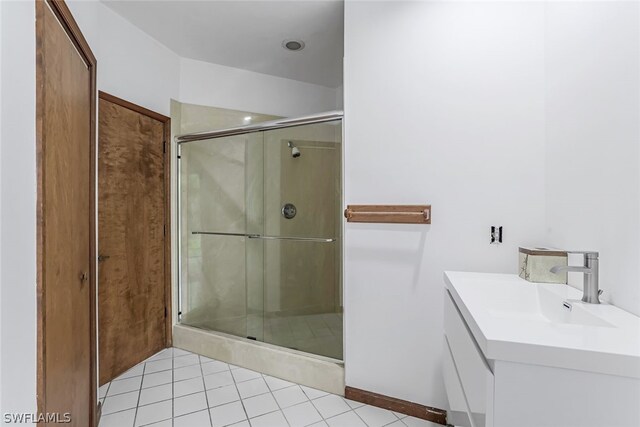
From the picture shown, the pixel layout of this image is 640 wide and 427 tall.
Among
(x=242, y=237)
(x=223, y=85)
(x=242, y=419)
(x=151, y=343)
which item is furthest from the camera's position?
(x=223, y=85)

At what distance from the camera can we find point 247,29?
2.27m

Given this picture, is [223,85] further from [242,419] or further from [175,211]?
[242,419]

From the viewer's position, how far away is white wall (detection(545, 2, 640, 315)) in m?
0.94

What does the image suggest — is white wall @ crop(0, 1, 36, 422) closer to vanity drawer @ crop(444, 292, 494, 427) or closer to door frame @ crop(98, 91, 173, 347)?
vanity drawer @ crop(444, 292, 494, 427)

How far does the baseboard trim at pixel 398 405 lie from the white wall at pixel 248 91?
2.54 meters

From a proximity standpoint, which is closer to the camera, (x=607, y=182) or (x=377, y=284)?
(x=607, y=182)

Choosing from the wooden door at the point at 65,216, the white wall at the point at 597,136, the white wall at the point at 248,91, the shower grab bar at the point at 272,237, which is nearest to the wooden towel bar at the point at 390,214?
the shower grab bar at the point at 272,237

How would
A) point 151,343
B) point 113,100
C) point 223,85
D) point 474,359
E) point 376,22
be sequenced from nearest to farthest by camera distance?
point 474,359 < point 376,22 < point 113,100 < point 151,343 < point 223,85

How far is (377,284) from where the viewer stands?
176 centimetres

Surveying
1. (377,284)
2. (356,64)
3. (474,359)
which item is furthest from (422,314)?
(356,64)

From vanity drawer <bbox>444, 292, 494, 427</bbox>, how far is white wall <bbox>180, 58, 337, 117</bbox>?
8.43 ft

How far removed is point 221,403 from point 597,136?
7.36 feet

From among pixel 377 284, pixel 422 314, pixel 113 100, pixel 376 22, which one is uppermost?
pixel 376 22

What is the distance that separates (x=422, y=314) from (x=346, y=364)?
58 cm
